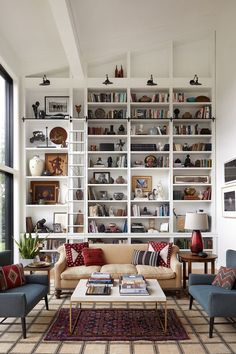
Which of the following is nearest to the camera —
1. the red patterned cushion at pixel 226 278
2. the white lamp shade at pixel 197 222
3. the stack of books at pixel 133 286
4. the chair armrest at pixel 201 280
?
the stack of books at pixel 133 286

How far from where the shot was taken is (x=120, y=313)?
4.65 metres

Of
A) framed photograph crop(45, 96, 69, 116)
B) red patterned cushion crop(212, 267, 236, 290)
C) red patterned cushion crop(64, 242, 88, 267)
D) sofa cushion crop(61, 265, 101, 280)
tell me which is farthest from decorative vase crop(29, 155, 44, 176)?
red patterned cushion crop(212, 267, 236, 290)

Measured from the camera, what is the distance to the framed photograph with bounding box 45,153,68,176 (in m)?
7.77

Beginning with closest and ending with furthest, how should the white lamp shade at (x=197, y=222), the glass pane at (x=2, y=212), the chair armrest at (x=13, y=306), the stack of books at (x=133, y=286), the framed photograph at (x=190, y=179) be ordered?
the chair armrest at (x=13, y=306), the stack of books at (x=133, y=286), the white lamp shade at (x=197, y=222), the glass pane at (x=2, y=212), the framed photograph at (x=190, y=179)

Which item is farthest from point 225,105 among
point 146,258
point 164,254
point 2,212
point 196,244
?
point 2,212

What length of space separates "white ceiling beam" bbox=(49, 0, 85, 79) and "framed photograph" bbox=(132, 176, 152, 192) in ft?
7.56

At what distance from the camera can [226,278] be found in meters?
4.42

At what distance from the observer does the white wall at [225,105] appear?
6.58 meters

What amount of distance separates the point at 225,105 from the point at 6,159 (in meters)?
4.09

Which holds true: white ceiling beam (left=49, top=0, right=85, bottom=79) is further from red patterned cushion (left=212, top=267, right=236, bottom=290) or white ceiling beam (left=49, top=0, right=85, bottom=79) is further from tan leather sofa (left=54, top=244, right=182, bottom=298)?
red patterned cushion (left=212, top=267, right=236, bottom=290)

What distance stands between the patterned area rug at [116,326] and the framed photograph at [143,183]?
130 inches

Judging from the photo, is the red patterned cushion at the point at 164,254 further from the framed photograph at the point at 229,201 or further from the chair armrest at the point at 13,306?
the chair armrest at the point at 13,306

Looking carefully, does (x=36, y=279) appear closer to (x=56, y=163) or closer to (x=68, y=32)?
(x=56, y=163)

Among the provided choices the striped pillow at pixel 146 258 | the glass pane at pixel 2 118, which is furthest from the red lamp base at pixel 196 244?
the glass pane at pixel 2 118
